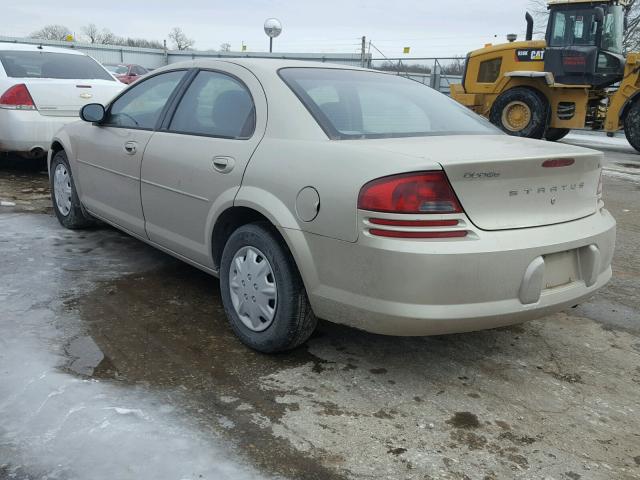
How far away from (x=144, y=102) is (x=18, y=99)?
11.0 ft

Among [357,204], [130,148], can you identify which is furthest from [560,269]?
[130,148]

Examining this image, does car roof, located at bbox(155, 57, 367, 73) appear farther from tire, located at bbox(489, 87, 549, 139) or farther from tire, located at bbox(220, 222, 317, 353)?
tire, located at bbox(489, 87, 549, 139)

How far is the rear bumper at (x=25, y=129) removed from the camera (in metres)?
6.72

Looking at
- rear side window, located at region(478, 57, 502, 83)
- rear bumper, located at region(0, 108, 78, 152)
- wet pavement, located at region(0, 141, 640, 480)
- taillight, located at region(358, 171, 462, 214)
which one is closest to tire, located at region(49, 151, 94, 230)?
wet pavement, located at region(0, 141, 640, 480)

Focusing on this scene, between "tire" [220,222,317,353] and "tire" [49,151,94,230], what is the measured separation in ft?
7.63

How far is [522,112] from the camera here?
13617 millimetres

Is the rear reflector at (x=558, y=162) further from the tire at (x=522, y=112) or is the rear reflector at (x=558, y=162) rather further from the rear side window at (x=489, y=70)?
the rear side window at (x=489, y=70)

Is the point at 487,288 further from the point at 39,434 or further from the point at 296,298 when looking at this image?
the point at 39,434

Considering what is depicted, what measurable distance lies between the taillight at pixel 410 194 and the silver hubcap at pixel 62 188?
11.3 ft

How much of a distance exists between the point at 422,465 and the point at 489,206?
1082mm

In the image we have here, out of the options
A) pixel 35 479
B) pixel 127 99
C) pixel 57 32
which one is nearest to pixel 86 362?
pixel 35 479

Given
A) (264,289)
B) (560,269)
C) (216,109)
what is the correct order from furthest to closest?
1. (216,109)
2. (264,289)
3. (560,269)

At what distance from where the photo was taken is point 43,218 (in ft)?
18.4

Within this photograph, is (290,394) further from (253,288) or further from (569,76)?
(569,76)
